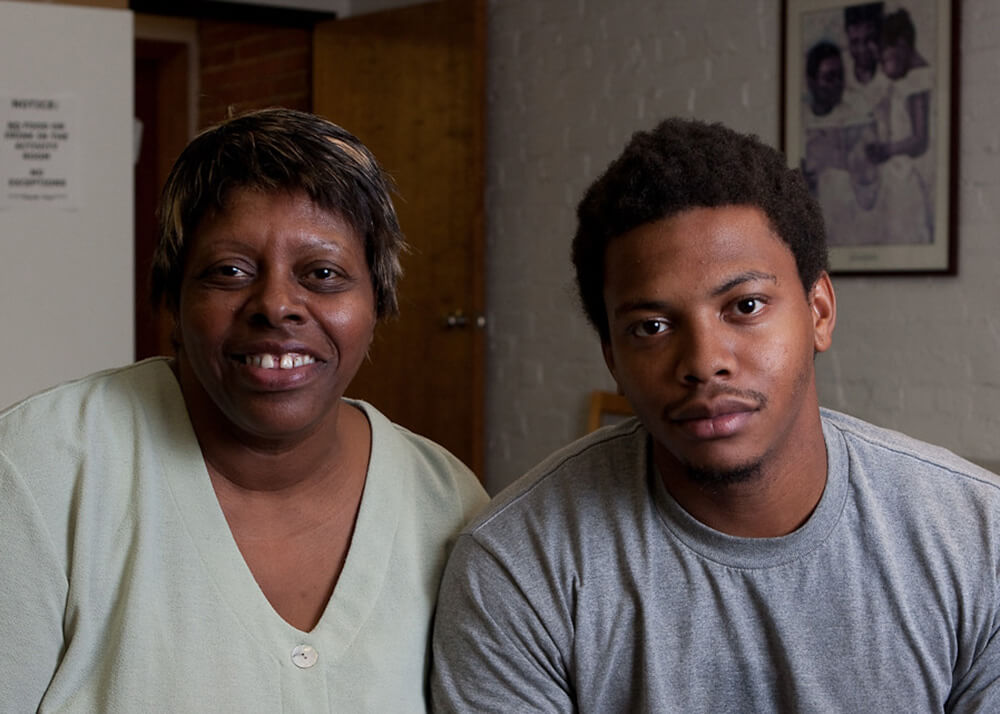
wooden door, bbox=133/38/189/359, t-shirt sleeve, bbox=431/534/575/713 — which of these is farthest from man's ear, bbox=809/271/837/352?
wooden door, bbox=133/38/189/359

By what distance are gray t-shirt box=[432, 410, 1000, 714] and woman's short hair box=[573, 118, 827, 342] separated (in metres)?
0.24

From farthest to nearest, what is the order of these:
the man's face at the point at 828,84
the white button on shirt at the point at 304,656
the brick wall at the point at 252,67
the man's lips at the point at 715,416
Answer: the brick wall at the point at 252,67
the man's face at the point at 828,84
the white button on shirt at the point at 304,656
the man's lips at the point at 715,416

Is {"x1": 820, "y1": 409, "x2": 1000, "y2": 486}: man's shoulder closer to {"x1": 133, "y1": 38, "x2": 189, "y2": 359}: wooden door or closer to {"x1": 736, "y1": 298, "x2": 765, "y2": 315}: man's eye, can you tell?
{"x1": 736, "y1": 298, "x2": 765, "y2": 315}: man's eye

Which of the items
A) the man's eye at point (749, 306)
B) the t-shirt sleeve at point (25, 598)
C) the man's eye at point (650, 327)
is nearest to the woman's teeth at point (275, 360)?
the t-shirt sleeve at point (25, 598)

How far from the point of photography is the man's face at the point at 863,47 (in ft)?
11.2

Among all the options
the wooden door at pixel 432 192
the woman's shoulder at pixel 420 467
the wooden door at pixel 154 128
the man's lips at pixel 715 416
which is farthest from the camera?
the wooden door at pixel 154 128

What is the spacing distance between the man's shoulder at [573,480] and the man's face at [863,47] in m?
2.20

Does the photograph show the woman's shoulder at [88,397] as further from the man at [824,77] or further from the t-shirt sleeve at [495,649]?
the man at [824,77]

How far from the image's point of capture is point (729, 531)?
4.63 ft

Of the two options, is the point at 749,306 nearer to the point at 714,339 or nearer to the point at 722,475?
the point at 714,339

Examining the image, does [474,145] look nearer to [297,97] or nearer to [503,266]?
[503,266]

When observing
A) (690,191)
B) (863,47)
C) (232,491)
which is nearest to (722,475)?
(690,191)

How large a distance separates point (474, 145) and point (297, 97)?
42.1 inches

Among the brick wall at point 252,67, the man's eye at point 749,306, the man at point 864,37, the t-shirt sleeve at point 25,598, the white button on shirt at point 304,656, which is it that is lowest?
the white button on shirt at point 304,656
